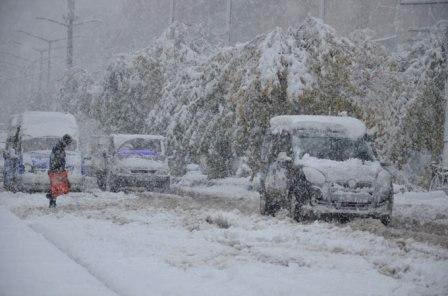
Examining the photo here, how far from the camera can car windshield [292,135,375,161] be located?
550 inches

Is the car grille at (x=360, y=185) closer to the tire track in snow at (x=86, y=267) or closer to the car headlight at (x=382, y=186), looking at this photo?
the car headlight at (x=382, y=186)

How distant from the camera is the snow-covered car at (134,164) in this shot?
852 inches

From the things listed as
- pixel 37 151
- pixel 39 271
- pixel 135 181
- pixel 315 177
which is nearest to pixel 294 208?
pixel 315 177

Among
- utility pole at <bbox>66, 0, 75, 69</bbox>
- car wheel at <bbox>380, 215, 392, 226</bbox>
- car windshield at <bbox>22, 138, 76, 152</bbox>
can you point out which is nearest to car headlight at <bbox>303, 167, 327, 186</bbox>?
car wheel at <bbox>380, 215, 392, 226</bbox>

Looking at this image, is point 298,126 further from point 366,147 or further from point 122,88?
point 122,88

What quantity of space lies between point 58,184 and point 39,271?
8262 mm

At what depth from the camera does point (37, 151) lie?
21359mm

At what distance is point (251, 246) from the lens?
9.84m

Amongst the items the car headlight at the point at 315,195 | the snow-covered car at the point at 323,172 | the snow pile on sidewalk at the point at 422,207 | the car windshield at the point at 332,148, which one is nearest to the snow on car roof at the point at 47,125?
the snow-covered car at the point at 323,172

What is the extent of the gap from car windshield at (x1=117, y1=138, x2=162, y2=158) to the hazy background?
8.18 metres

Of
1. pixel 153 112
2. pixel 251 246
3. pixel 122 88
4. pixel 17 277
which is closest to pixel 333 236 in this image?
pixel 251 246

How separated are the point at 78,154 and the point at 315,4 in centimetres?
3805

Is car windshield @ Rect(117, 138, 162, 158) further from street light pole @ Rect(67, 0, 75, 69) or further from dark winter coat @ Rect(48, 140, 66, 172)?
street light pole @ Rect(67, 0, 75, 69)

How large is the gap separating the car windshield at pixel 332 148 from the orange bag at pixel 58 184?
214 inches
